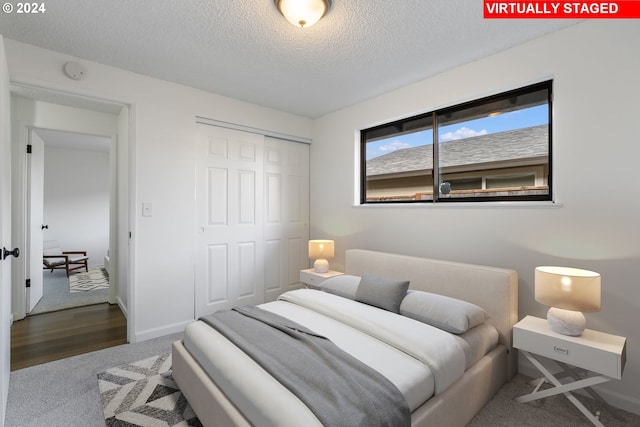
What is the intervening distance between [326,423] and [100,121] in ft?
14.1

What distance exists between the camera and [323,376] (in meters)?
1.40

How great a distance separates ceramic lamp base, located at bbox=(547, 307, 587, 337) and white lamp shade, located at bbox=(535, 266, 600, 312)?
0.30 ft

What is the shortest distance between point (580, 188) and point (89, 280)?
21.9 feet

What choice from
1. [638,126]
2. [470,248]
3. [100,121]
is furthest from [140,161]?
[638,126]

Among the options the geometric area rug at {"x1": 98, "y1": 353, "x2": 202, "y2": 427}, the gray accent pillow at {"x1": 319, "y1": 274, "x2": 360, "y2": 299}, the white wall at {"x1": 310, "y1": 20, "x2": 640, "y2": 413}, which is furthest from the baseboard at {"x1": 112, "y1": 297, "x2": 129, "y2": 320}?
the white wall at {"x1": 310, "y1": 20, "x2": 640, "y2": 413}

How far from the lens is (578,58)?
82.9 inches

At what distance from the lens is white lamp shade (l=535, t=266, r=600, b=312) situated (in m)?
1.72

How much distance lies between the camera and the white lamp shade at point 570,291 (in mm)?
1725

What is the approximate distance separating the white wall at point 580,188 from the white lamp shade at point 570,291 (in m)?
0.34

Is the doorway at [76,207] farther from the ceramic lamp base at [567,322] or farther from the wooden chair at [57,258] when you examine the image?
the ceramic lamp base at [567,322]

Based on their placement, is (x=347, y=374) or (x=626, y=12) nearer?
(x=347, y=374)

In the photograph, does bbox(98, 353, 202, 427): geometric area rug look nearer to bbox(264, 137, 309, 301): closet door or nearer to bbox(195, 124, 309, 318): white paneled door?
bbox(195, 124, 309, 318): white paneled door

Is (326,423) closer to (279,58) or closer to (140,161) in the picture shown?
(279,58)

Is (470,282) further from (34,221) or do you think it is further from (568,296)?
(34,221)
